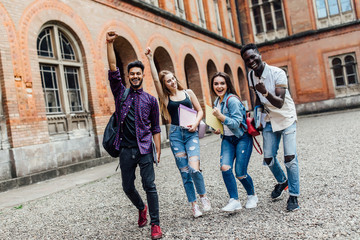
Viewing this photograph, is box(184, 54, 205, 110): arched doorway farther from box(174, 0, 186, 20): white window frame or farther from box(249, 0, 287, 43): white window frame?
box(249, 0, 287, 43): white window frame

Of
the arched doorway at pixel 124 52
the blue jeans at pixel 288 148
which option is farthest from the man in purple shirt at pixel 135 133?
the arched doorway at pixel 124 52

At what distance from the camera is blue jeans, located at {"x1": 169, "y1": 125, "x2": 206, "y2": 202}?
3.59 metres

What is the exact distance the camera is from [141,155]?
10.8 feet

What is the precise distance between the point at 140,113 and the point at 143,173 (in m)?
0.63

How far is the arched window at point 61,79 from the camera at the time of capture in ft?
30.6

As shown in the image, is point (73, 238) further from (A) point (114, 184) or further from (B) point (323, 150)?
(B) point (323, 150)

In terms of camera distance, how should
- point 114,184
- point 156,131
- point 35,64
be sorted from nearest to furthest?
point 156,131 → point 114,184 → point 35,64

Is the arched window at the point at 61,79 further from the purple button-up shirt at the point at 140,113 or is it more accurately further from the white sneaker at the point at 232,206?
the white sneaker at the point at 232,206

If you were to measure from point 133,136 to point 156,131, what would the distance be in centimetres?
29

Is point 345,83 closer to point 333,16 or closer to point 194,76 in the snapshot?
point 333,16

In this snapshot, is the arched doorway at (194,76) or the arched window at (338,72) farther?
the arched window at (338,72)

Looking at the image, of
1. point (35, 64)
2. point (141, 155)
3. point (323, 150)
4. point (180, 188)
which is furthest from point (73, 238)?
point (35, 64)

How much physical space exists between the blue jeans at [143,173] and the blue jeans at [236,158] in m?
0.85

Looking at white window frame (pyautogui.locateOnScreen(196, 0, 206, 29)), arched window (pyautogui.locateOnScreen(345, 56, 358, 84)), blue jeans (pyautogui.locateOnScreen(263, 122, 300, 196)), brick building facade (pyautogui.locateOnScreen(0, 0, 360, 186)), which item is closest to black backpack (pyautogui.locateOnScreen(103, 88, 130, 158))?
blue jeans (pyautogui.locateOnScreen(263, 122, 300, 196))
